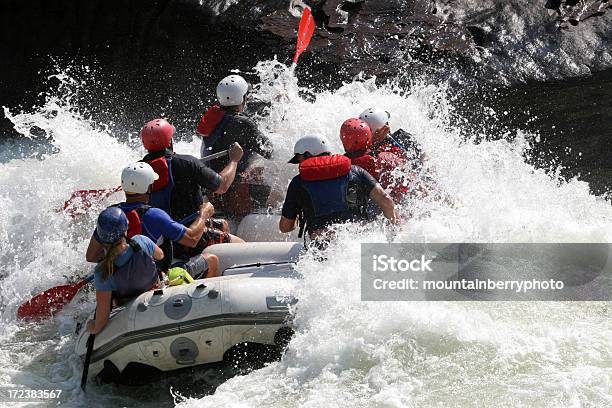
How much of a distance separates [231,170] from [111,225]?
167 centimetres

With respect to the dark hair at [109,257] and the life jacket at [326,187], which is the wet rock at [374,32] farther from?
the dark hair at [109,257]

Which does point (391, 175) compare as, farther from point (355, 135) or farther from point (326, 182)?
point (326, 182)

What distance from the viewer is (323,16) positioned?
47.2ft

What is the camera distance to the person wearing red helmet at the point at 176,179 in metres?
7.02

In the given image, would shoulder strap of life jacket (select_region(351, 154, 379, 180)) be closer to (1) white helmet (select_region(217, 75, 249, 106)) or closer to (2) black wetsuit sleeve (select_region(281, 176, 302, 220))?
(2) black wetsuit sleeve (select_region(281, 176, 302, 220))

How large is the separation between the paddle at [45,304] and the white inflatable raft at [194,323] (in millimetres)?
1231

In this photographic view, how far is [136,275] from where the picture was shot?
6430mm

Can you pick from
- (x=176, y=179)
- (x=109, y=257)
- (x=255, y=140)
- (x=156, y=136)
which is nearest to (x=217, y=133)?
(x=255, y=140)

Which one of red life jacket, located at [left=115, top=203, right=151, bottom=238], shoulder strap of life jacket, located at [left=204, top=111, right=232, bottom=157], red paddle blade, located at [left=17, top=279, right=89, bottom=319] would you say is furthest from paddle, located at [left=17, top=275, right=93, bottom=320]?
shoulder strap of life jacket, located at [left=204, top=111, right=232, bottom=157]

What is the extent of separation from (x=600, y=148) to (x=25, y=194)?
675 centimetres

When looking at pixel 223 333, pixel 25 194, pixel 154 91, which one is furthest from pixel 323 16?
pixel 223 333

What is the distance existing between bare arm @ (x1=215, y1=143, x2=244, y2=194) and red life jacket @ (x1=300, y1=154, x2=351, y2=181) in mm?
921

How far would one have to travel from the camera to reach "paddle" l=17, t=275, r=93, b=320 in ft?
25.0

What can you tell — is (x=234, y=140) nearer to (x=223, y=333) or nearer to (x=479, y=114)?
(x=223, y=333)
